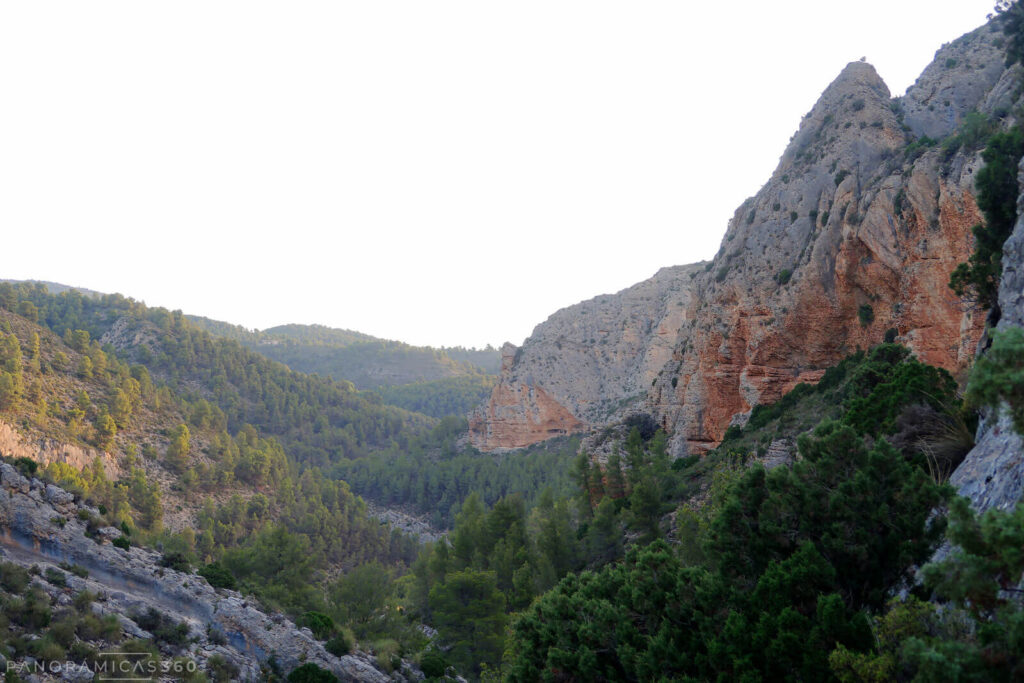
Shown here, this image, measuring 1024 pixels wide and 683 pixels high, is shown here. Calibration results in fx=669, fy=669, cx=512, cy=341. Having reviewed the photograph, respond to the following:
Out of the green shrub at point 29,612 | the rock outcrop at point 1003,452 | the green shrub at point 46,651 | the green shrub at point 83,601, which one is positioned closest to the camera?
the rock outcrop at point 1003,452

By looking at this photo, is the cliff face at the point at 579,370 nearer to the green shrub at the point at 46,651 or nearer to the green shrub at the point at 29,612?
the green shrub at the point at 29,612

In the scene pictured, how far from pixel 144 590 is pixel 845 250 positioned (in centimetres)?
3593

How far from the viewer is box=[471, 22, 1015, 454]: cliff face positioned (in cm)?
2956

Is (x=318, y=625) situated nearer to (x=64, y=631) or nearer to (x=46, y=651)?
(x=64, y=631)

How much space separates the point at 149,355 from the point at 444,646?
3619 inches

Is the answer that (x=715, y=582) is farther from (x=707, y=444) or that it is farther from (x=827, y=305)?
(x=707, y=444)

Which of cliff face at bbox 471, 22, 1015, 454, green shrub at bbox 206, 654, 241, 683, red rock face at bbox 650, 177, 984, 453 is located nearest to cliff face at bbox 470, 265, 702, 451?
cliff face at bbox 471, 22, 1015, 454

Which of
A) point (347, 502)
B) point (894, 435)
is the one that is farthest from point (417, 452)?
point (894, 435)

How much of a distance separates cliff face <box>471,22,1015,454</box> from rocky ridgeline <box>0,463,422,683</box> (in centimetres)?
2620

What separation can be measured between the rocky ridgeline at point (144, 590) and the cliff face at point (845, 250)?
26.2 m

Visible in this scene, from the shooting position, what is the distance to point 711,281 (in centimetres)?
4672

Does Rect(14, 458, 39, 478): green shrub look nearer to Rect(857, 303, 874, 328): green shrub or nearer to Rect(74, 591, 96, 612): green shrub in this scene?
Rect(74, 591, 96, 612): green shrub

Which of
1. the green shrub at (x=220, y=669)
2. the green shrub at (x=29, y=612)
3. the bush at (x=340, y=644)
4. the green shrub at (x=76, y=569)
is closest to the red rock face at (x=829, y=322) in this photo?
the bush at (x=340, y=644)

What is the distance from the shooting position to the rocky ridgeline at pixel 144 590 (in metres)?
22.3
